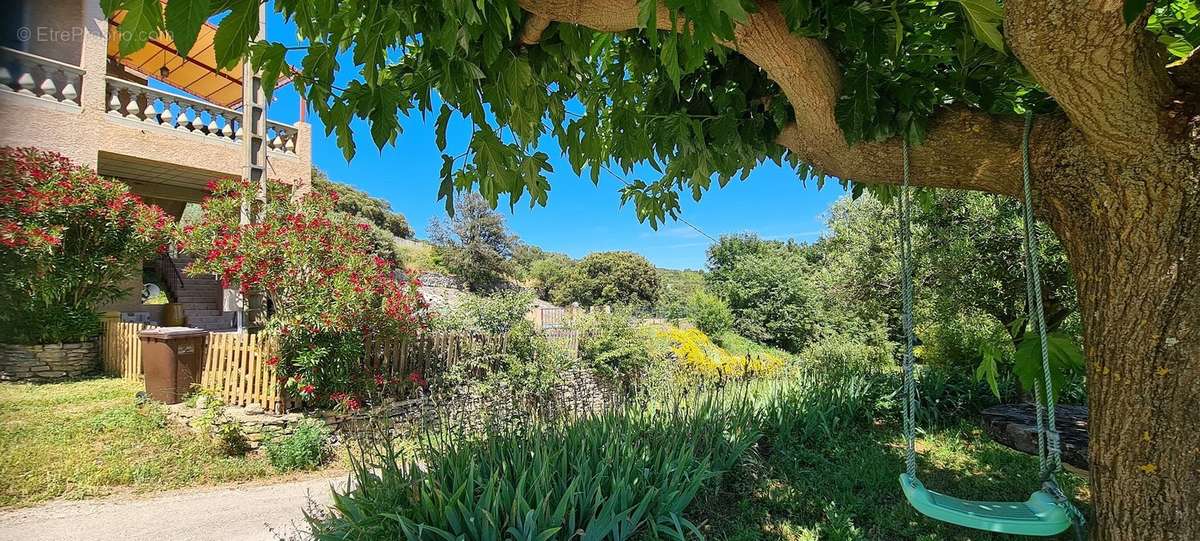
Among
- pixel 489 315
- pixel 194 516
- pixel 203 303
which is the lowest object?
pixel 194 516

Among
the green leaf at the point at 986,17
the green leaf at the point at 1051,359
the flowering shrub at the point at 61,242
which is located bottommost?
the green leaf at the point at 1051,359

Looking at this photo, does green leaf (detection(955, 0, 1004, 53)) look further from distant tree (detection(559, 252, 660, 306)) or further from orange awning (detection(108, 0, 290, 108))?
distant tree (detection(559, 252, 660, 306))

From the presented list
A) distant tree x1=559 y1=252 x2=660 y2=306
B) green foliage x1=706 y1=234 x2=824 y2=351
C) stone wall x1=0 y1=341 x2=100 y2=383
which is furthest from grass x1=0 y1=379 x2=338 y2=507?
distant tree x1=559 y1=252 x2=660 y2=306

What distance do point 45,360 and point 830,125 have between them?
2.10 m

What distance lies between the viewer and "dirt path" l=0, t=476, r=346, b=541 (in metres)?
2.82

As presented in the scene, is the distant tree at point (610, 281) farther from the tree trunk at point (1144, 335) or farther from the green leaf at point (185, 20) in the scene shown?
the green leaf at point (185, 20)

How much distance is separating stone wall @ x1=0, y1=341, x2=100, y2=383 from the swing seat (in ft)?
6.94

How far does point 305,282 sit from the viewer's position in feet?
16.8

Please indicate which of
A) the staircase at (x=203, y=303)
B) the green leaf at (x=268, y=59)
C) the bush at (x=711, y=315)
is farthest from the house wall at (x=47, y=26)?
the bush at (x=711, y=315)

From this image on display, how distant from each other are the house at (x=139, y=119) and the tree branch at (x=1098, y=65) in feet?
5.76

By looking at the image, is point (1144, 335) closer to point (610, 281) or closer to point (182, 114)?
point (182, 114)

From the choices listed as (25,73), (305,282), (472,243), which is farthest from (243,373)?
(472,243)

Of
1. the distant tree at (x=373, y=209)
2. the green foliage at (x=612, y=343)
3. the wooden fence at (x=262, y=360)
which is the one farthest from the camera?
the distant tree at (x=373, y=209)

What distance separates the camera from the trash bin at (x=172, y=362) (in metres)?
4.41
